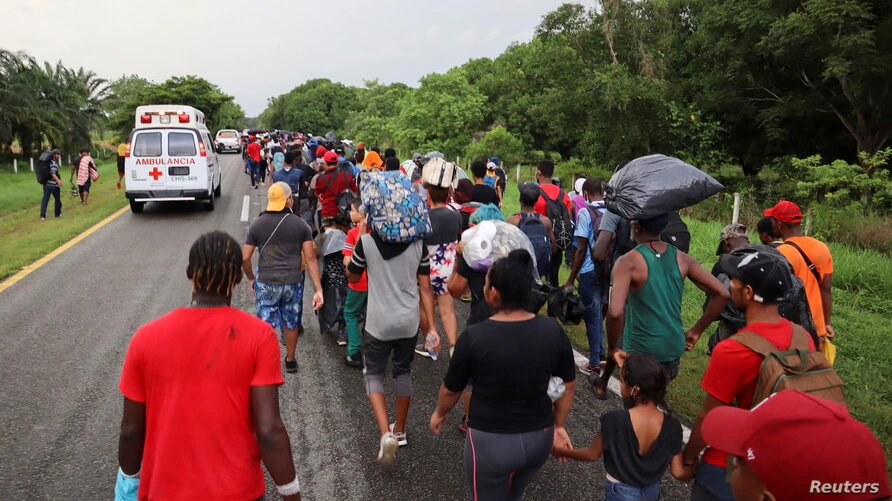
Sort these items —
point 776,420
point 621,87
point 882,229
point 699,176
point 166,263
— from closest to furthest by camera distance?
point 776,420
point 699,176
point 166,263
point 882,229
point 621,87

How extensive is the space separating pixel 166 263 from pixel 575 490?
841 cm

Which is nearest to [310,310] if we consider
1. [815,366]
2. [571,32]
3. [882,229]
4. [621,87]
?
[815,366]

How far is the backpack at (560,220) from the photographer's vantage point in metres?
6.67

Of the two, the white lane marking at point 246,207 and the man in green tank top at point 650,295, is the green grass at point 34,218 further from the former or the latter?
the man in green tank top at point 650,295

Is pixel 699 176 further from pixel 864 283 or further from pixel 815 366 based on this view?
pixel 864 283

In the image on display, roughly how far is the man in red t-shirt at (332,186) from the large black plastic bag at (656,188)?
17.9ft

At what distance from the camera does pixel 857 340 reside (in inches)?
264

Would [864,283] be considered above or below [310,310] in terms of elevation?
above

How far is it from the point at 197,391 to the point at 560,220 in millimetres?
5023

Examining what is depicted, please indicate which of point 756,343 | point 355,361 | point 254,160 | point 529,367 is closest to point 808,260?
point 756,343

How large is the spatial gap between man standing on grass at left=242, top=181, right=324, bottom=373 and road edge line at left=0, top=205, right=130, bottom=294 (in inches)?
201

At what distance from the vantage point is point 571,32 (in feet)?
97.2

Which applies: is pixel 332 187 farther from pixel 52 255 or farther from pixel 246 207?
pixel 246 207

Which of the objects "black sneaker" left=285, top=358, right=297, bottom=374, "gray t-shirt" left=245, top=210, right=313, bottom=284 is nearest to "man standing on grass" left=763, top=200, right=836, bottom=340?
"gray t-shirt" left=245, top=210, right=313, bottom=284
